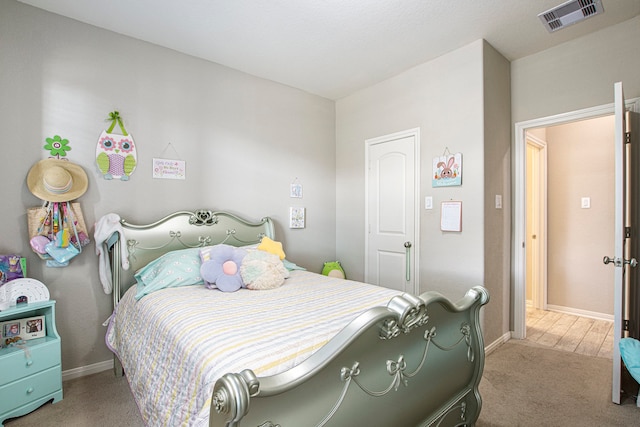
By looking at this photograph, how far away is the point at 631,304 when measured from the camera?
2.29 m

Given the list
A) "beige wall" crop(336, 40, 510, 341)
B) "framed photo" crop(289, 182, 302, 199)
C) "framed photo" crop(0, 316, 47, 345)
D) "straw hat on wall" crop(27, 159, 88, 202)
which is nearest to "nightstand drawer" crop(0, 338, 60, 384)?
"framed photo" crop(0, 316, 47, 345)

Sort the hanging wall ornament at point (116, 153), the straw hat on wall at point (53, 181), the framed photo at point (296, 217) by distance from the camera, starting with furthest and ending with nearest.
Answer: the framed photo at point (296, 217)
the hanging wall ornament at point (116, 153)
the straw hat on wall at point (53, 181)

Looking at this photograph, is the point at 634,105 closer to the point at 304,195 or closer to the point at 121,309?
the point at 304,195

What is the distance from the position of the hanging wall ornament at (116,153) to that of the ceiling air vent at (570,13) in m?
3.25

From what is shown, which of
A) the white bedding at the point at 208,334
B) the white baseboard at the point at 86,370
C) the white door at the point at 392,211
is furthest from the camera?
the white door at the point at 392,211

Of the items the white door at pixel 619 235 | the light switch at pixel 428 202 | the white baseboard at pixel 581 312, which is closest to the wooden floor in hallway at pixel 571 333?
the white baseboard at pixel 581 312

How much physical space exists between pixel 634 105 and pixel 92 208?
414cm

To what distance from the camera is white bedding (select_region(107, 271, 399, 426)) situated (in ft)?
3.80

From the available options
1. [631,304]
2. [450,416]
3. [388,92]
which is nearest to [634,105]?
[631,304]

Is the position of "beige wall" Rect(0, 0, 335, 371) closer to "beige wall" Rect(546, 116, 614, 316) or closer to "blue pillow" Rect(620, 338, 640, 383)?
"blue pillow" Rect(620, 338, 640, 383)

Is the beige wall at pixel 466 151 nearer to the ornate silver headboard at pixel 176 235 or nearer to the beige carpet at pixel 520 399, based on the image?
the beige carpet at pixel 520 399

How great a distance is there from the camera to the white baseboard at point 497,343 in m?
2.75

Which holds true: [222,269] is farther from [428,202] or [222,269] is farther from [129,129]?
[428,202]

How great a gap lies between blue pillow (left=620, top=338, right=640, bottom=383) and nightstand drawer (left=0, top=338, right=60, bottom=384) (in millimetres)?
3366
